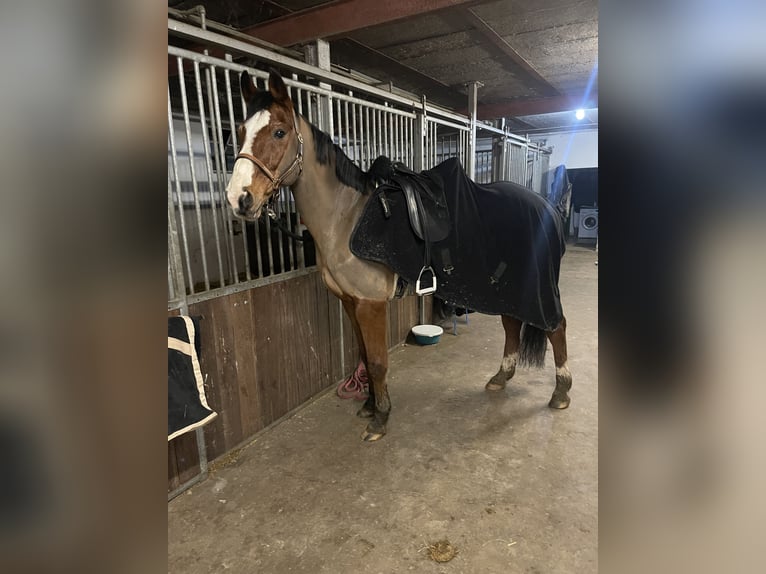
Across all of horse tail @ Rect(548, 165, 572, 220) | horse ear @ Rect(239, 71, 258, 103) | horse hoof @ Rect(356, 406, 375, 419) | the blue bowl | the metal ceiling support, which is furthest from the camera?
horse tail @ Rect(548, 165, 572, 220)

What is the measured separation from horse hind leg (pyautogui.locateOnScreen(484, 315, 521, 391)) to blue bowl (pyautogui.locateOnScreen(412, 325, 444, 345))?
2.65 feet

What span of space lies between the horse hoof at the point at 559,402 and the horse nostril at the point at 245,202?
6.04 feet

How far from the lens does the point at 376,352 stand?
2.09m

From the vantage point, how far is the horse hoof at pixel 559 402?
229 cm

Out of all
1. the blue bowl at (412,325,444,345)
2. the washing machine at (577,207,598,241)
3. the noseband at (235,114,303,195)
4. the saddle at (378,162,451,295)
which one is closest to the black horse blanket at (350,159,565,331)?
the saddle at (378,162,451,295)

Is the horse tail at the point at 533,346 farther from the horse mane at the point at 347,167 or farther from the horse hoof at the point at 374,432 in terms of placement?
the horse mane at the point at 347,167

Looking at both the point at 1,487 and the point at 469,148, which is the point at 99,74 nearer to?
the point at 1,487

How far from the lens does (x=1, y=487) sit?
182mm


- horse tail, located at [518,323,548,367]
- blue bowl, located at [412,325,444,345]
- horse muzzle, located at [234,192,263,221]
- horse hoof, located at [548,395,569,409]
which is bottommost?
horse hoof, located at [548,395,569,409]

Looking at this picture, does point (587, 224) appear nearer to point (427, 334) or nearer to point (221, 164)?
point (427, 334)

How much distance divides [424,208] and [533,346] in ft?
3.43

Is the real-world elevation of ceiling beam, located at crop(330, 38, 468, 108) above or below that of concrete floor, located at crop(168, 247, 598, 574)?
above

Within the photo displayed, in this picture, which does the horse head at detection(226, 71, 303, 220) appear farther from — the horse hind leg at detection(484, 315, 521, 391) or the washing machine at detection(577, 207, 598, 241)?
the washing machine at detection(577, 207, 598, 241)

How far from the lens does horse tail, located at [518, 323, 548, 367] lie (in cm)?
238
